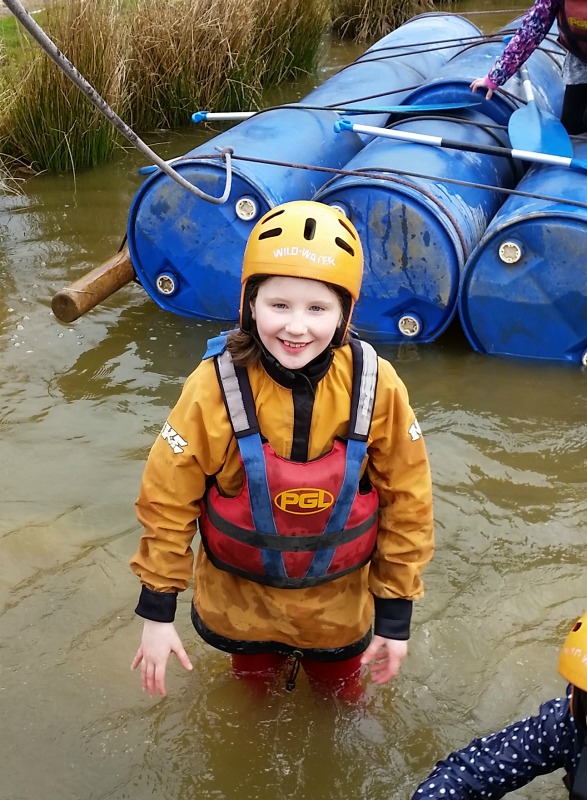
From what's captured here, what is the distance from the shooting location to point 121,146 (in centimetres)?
779

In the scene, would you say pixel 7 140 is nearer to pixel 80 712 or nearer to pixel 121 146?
pixel 121 146

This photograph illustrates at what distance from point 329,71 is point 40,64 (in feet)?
15.6

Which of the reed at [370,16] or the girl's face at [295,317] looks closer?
the girl's face at [295,317]

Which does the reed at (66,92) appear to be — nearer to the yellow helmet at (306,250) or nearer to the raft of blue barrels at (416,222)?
the raft of blue barrels at (416,222)

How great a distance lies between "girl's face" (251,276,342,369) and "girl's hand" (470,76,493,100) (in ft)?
12.7

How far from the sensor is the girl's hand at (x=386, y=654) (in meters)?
2.46

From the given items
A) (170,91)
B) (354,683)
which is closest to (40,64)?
(170,91)

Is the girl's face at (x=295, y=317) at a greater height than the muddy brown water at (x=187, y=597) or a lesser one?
greater

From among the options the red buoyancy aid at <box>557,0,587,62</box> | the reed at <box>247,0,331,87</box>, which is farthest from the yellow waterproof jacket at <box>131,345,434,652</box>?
the reed at <box>247,0,331,87</box>

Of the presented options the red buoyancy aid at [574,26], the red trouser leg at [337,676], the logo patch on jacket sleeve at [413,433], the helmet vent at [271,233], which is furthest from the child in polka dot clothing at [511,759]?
the red buoyancy aid at [574,26]

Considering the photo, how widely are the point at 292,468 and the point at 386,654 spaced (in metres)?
0.66

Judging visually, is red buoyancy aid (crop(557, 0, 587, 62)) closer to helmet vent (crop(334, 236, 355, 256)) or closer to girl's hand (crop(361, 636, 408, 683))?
helmet vent (crop(334, 236, 355, 256))

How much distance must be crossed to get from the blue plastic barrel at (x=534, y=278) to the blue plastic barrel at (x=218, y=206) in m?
1.27

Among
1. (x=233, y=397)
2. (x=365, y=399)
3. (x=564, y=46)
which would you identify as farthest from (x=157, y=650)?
(x=564, y=46)
